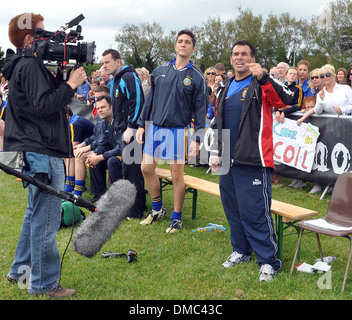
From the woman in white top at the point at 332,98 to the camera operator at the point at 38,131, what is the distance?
514cm

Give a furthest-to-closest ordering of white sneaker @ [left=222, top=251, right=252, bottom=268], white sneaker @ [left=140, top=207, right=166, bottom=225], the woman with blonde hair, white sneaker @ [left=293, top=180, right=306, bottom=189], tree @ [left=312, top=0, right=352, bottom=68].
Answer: tree @ [left=312, top=0, right=352, bottom=68] → the woman with blonde hair → white sneaker @ [left=293, top=180, right=306, bottom=189] → white sneaker @ [left=140, top=207, right=166, bottom=225] → white sneaker @ [left=222, top=251, right=252, bottom=268]

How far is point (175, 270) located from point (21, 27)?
2.71m

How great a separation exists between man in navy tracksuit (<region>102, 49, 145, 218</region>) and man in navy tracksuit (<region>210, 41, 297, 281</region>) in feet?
6.36

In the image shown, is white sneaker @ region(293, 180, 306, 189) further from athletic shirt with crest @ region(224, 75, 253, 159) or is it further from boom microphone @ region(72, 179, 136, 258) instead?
boom microphone @ region(72, 179, 136, 258)

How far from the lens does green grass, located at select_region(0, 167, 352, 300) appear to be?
12.5ft

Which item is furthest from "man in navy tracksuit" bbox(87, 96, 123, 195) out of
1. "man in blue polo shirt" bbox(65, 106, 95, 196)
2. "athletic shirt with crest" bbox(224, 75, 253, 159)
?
"athletic shirt with crest" bbox(224, 75, 253, 159)

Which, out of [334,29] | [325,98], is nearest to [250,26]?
[334,29]

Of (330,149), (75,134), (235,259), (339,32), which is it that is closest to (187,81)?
(235,259)

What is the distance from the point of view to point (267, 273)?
4078 mm

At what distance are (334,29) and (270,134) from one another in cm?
4082

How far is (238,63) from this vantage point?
13.8 feet

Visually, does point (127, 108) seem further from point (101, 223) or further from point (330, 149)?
point (330, 149)

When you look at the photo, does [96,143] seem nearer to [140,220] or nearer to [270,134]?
[140,220]

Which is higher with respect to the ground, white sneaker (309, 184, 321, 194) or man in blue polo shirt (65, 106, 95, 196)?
man in blue polo shirt (65, 106, 95, 196)
